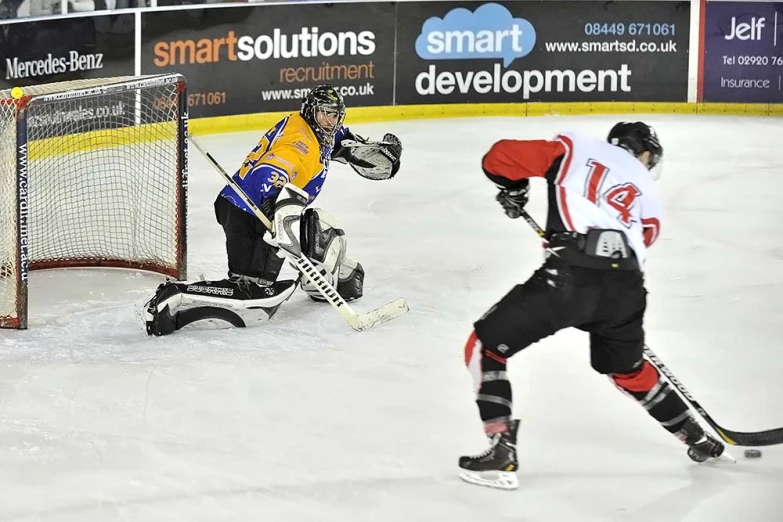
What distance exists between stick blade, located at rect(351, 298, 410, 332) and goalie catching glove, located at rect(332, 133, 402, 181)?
0.58 meters

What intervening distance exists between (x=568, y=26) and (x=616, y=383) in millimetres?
7103

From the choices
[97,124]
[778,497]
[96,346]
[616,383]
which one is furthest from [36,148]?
[778,497]

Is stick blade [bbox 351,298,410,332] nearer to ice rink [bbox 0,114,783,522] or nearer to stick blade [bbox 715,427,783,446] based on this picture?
ice rink [bbox 0,114,783,522]

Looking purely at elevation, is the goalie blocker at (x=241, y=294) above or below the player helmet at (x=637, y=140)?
below

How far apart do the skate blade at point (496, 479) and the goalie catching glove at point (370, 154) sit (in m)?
2.14

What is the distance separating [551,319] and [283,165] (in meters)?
1.78

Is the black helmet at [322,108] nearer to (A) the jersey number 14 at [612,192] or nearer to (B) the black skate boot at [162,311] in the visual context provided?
(B) the black skate boot at [162,311]

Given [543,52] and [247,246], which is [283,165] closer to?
[247,246]

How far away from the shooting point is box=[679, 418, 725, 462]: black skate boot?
Answer: 3902 millimetres

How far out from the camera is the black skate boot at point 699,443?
3902 millimetres

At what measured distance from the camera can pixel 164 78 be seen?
5.73 m

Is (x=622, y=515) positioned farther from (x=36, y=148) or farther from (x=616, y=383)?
(x=36, y=148)

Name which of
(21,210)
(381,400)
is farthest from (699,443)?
(21,210)

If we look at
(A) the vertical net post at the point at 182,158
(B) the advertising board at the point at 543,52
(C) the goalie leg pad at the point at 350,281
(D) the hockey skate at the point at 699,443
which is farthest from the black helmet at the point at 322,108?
(B) the advertising board at the point at 543,52
